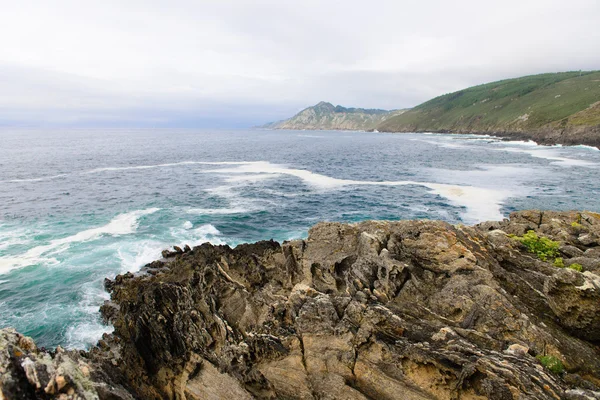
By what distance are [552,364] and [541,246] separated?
1045cm

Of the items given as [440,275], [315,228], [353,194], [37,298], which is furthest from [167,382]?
[353,194]

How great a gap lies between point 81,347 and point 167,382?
29.5ft

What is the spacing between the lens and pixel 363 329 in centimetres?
1217

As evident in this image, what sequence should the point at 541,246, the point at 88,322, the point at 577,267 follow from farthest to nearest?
1. the point at 88,322
2. the point at 541,246
3. the point at 577,267

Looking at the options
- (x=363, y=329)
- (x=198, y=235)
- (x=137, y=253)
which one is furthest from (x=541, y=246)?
(x=137, y=253)

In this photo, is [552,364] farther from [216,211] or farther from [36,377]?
[216,211]

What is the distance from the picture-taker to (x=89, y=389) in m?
6.92

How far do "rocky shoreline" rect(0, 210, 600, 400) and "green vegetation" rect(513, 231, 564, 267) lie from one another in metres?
0.11

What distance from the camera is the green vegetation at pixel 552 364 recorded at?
10023 millimetres

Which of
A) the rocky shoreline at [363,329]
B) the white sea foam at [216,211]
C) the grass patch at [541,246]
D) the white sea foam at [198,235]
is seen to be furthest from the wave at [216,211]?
the grass patch at [541,246]

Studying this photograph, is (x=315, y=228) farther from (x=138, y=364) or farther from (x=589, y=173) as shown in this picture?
(x=589, y=173)

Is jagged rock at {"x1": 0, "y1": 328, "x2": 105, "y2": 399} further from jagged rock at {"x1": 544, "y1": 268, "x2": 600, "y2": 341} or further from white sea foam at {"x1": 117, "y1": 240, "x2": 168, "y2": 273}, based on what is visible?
white sea foam at {"x1": 117, "y1": 240, "x2": 168, "y2": 273}

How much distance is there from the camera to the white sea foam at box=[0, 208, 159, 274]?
2977 cm

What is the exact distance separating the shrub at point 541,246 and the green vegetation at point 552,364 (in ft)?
28.5
